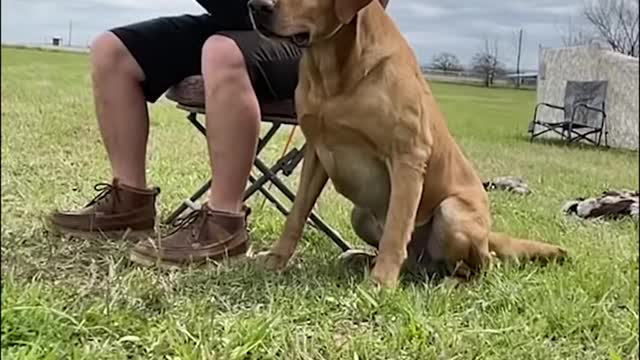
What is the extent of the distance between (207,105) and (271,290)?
0.46 m

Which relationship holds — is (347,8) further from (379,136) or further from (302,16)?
(379,136)

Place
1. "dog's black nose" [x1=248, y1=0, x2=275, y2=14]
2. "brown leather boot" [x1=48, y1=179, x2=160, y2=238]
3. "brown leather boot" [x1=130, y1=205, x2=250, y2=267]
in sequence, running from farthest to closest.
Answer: "brown leather boot" [x1=48, y1=179, x2=160, y2=238], "brown leather boot" [x1=130, y1=205, x2=250, y2=267], "dog's black nose" [x1=248, y1=0, x2=275, y2=14]

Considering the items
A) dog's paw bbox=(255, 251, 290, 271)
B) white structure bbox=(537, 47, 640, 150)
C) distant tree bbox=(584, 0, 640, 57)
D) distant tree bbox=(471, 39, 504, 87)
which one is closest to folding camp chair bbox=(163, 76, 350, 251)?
dog's paw bbox=(255, 251, 290, 271)

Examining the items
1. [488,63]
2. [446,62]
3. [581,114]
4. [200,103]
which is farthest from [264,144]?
[488,63]

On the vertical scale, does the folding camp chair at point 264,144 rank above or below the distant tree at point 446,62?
below

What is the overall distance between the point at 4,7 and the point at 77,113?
0.94 meters

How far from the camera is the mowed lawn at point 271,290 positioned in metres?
1.02

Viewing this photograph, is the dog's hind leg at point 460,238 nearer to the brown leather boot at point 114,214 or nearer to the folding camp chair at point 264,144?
the folding camp chair at point 264,144

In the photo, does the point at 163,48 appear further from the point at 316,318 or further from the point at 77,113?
the point at 316,318

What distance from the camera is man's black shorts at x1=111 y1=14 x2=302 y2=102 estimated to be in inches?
68.8

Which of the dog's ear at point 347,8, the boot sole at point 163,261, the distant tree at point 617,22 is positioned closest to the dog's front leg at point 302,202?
the boot sole at point 163,261

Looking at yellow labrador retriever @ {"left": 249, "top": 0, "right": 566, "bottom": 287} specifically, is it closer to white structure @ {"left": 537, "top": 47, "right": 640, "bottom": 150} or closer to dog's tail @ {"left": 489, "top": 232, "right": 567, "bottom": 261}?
dog's tail @ {"left": 489, "top": 232, "right": 567, "bottom": 261}

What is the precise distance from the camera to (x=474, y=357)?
123 cm

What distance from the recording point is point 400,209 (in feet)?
5.55
